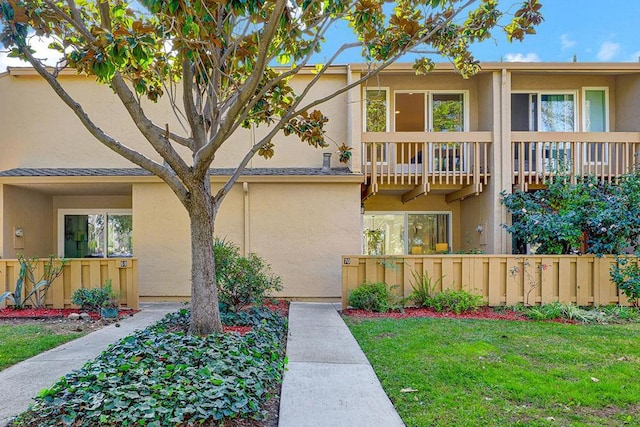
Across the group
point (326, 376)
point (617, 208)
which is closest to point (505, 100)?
point (617, 208)

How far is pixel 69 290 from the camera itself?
27.8 ft

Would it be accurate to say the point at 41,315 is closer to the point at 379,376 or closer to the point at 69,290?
the point at 69,290

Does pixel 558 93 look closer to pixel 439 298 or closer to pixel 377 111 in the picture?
pixel 377 111

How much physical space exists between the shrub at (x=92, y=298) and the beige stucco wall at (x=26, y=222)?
3150mm

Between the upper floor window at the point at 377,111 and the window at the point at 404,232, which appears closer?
the upper floor window at the point at 377,111

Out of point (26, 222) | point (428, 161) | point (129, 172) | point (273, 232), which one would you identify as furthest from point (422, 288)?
point (26, 222)

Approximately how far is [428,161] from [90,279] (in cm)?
853

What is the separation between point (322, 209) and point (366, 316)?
3050 mm

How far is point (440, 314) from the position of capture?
7770mm

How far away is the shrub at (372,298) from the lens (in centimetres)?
802

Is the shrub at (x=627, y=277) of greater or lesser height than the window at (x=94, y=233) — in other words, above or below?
below

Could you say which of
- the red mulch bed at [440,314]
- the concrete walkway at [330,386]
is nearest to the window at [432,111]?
the red mulch bed at [440,314]

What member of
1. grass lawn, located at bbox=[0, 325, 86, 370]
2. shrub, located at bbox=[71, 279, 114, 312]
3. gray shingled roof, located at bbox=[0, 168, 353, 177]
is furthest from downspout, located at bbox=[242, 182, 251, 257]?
grass lawn, located at bbox=[0, 325, 86, 370]

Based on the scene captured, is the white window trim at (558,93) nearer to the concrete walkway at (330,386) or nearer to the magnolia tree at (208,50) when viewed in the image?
the magnolia tree at (208,50)
